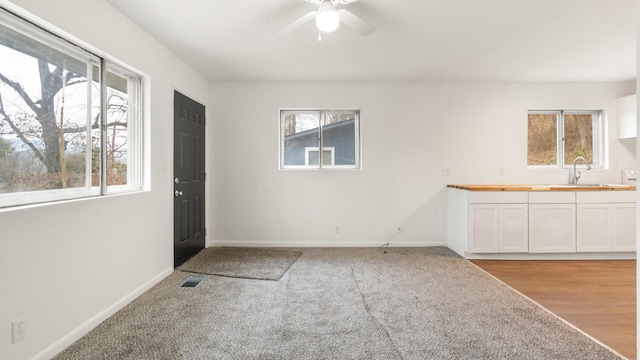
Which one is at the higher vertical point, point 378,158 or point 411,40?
point 411,40

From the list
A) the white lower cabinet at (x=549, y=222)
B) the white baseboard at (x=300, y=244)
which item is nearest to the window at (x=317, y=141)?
the white baseboard at (x=300, y=244)

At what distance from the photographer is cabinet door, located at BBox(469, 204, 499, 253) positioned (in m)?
3.72

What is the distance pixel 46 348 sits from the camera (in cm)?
177

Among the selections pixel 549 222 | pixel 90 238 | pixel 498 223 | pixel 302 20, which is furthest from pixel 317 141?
pixel 549 222

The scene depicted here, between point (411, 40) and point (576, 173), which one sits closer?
point (411, 40)

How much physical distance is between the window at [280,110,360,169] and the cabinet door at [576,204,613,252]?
2848 millimetres

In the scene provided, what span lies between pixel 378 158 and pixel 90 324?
3527 millimetres

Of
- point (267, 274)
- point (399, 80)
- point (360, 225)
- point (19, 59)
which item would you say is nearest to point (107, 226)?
point (19, 59)

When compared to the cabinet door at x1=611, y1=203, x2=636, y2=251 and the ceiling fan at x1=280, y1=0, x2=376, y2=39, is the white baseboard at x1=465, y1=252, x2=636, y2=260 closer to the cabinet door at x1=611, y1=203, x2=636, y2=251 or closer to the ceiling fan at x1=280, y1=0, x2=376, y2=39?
the cabinet door at x1=611, y1=203, x2=636, y2=251

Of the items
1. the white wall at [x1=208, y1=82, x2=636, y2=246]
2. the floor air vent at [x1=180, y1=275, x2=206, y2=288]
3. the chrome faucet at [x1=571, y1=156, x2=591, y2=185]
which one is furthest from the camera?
the white wall at [x1=208, y1=82, x2=636, y2=246]

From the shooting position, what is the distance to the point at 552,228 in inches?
147

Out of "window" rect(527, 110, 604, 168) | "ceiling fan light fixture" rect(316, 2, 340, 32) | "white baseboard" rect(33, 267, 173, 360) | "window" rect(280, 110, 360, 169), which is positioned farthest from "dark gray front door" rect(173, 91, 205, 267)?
"window" rect(527, 110, 604, 168)

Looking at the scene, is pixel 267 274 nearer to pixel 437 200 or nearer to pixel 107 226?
pixel 107 226

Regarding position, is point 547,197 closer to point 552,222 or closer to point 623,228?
point 552,222
